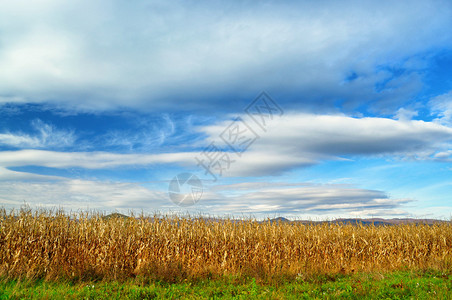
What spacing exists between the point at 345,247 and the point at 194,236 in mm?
11057

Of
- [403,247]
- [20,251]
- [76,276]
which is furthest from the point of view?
[403,247]

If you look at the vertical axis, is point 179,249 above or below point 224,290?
above

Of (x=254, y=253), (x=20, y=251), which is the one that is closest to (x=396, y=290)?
(x=254, y=253)

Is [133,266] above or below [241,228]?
below

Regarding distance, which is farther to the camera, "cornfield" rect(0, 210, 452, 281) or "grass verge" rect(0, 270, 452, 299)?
"cornfield" rect(0, 210, 452, 281)

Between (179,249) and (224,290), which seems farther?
(179,249)

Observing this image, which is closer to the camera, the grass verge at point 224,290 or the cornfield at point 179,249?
the grass verge at point 224,290

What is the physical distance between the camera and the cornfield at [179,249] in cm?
1531

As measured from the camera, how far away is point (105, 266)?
51.9 feet

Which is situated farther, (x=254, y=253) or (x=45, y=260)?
(x=254, y=253)

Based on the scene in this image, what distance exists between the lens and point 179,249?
59.6ft

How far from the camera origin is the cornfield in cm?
1531

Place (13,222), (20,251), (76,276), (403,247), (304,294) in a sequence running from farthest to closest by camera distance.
Answer: (403,247) < (13,222) < (20,251) < (76,276) < (304,294)

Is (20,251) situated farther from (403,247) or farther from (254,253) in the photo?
(403,247)
